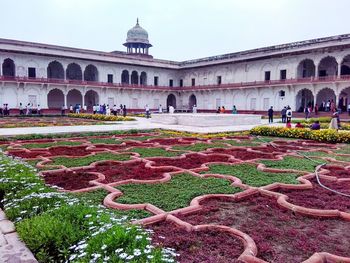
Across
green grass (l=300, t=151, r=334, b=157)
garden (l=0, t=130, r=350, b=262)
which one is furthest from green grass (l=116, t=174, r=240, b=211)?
green grass (l=300, t=151, r=334, b=157)

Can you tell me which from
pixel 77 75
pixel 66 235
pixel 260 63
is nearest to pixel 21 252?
pixel 66 235

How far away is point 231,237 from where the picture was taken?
274 cm

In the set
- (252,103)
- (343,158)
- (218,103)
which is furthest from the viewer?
(218,103)

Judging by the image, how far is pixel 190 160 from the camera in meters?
6.18

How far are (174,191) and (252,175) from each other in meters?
1.47

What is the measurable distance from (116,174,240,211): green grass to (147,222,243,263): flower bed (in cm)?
60

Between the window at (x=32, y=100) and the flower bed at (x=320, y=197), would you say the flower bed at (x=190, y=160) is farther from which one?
the window at (x=32, y=100)

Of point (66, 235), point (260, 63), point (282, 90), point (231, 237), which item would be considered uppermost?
point (260, 63)

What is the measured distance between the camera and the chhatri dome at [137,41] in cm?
4438

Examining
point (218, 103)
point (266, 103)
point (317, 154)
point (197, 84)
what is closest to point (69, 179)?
point (317, 154)

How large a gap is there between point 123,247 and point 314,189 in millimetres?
3033

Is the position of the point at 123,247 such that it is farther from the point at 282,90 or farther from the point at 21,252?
the point at 282,90

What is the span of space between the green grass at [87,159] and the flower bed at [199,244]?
10.6 feet

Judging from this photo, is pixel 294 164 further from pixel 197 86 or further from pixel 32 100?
pixel 197 86
